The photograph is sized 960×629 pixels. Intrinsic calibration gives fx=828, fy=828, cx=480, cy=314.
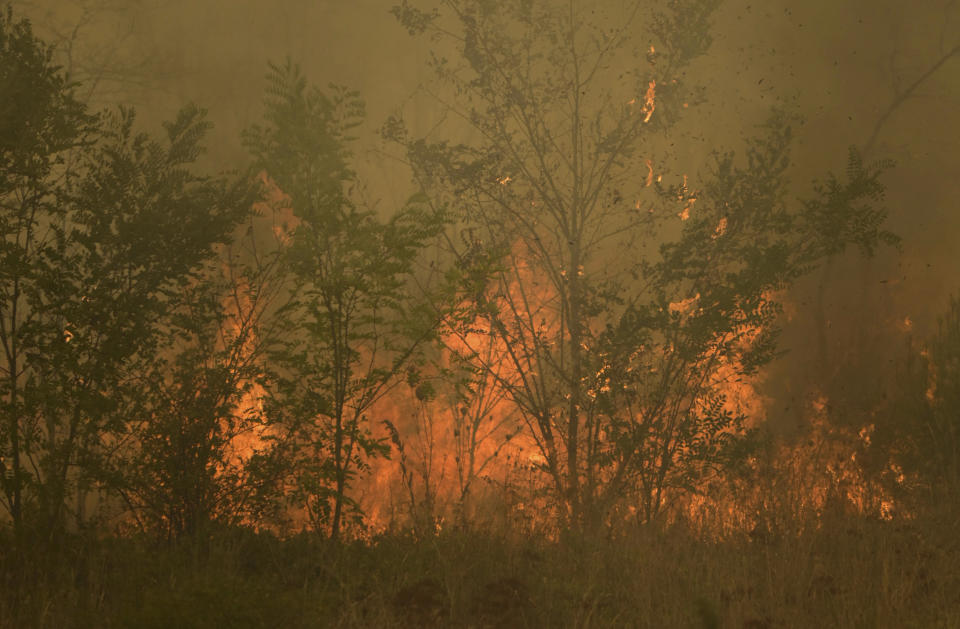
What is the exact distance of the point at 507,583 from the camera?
402 centimetres

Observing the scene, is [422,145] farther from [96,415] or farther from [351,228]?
[96,415]

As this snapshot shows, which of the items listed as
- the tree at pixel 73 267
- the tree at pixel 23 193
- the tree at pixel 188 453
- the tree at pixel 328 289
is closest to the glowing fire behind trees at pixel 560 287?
the tree at pixel 328 289

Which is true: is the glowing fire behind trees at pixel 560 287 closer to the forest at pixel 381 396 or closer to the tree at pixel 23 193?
the forest at pixel 381 396

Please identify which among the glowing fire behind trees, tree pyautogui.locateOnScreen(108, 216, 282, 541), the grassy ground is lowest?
the grassy ground

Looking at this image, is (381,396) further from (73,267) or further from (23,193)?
(23,193)

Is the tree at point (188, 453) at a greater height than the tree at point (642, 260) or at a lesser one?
lesser

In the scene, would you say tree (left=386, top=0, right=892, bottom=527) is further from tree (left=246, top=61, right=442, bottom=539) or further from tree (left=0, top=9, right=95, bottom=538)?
tree (left=0, top=9, right=95, bottom=538)

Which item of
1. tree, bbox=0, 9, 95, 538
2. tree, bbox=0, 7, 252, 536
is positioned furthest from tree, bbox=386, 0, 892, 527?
tree, bbox=0, 9, 95, 538

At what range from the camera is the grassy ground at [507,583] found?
12.6ft

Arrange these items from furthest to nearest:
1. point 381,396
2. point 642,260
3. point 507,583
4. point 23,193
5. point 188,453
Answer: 1. point 642,260
2. point 381,396
3. point 188,453
4. point 23,193
5. point 507,583

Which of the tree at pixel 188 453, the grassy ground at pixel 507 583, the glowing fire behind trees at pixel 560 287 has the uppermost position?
the glowing fire behind trees at pixel 560 287

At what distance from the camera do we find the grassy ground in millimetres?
3838

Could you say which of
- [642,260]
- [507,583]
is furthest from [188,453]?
[642,260]

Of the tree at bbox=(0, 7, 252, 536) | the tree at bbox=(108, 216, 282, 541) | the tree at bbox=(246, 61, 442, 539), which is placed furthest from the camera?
the tree at bbox=(246, 61, 442, 539)
